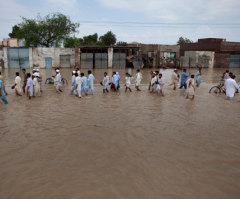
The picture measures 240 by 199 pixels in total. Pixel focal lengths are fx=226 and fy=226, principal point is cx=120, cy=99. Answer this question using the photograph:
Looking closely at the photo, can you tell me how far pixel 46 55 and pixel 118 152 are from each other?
2498 cm

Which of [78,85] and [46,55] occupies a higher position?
[46,55]

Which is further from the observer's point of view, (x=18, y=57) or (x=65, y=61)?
(x=65, y=61)

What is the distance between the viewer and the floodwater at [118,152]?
3494 millimetres

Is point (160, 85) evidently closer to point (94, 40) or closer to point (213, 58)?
point (213, 58)

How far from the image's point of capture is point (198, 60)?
3156 centimetres

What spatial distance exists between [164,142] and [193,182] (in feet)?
5.31

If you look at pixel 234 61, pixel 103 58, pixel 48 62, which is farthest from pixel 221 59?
pixel 48 62

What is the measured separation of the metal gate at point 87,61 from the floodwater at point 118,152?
19.7 meters

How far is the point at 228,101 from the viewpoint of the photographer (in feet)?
32.2

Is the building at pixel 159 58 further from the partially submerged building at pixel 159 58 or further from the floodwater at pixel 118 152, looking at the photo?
the floodwater at pixel 118 152

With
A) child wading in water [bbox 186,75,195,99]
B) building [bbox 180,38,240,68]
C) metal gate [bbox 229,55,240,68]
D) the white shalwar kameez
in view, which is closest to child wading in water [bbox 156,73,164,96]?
child wading in water [bbox 186,75,195,99]

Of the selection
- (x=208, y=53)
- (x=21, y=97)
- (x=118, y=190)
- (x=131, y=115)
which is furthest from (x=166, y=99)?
(x=208, y=53)

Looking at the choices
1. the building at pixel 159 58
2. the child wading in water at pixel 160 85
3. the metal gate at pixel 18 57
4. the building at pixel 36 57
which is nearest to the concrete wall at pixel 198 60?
the building at pixel 159 58

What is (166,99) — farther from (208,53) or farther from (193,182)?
(208,53)
